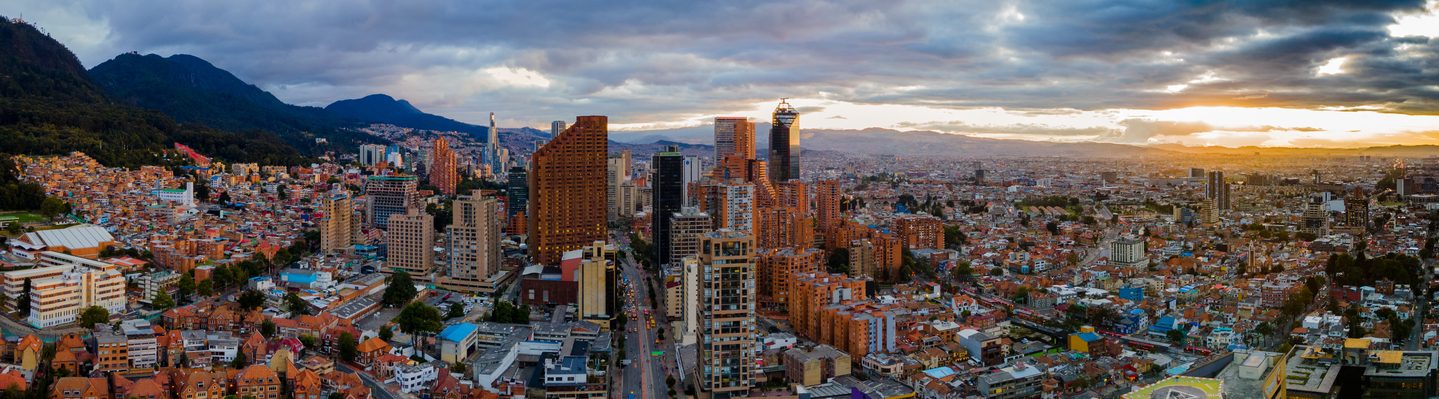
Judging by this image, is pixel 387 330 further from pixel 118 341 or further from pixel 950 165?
pixel 950 165

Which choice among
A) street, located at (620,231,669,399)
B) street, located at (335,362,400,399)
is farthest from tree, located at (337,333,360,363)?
street, located at (620,231,669,399)

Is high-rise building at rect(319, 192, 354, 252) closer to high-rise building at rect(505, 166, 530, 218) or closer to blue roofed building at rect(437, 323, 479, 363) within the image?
high-rise building at rect(505, 166, 530, 218)

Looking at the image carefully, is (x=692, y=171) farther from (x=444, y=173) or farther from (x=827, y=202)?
(x=827, y=202)

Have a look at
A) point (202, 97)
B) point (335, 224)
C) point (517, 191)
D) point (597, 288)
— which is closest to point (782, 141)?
point (517, 191)

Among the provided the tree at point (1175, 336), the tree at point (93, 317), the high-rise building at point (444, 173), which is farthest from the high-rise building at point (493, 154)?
the tree at point (1175, 336)

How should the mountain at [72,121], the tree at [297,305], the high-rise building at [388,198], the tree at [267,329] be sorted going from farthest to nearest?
1. the high-rise building at [388,198]
2. the mountain at [72,121]
3. the tree at [297,305]
4. the tree at [267,329]

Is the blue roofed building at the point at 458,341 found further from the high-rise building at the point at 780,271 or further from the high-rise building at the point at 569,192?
the high-rise building at the point at 569,192

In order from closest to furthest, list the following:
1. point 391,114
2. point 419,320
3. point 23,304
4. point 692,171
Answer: point 23,304 → point 419,320 → point 692,171 → point 391,114
